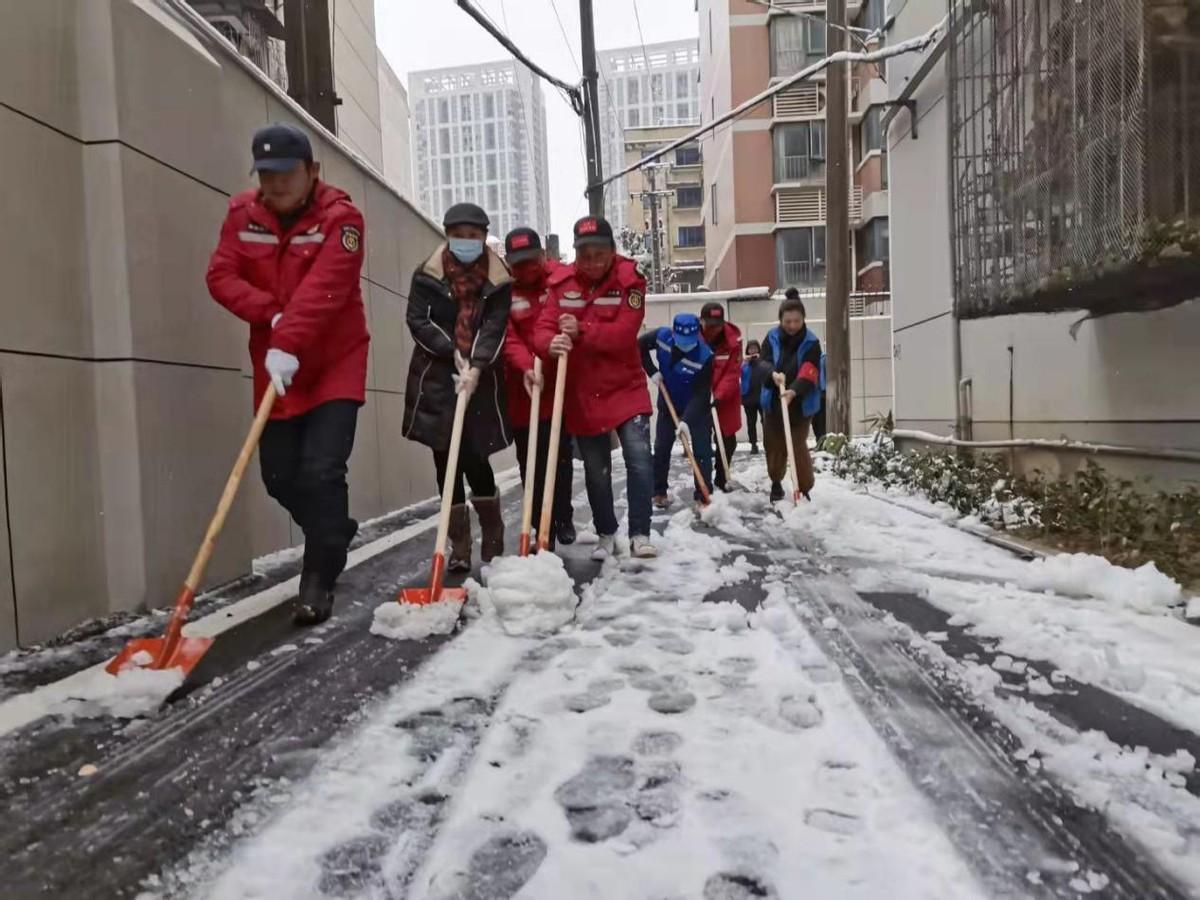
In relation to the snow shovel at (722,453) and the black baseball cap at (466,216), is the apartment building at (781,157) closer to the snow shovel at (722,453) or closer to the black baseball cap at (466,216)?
the snow shovel at (722,453)

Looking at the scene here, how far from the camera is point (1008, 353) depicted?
657cm

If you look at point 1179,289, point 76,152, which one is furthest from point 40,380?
point 1179,289

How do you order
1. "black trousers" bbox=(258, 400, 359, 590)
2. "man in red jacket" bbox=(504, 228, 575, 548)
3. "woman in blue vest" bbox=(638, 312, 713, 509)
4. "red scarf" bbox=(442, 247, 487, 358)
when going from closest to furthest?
1. "black trousers" bbox=(258, 400, 359, 590)
2. "red scarf" bbox=(442, 247, 487, 358)
3. "man in red jacket" bbox=(504, 228, 575, 548)
4. "woman in blue vest" bbox=(638, 312, 713, 509)

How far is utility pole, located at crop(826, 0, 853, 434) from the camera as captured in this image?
37.0ft

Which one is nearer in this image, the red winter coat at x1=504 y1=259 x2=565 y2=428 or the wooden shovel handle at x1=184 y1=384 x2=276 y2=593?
the wooden shovel handle at x1=184 y1=384 x2=276 y2=593

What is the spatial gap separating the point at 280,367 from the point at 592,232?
188cm

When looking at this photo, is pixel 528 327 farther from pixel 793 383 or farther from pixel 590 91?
pixel 590 91

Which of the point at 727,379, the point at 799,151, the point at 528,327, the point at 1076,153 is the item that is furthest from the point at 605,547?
the point at 799,151

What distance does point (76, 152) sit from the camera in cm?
326

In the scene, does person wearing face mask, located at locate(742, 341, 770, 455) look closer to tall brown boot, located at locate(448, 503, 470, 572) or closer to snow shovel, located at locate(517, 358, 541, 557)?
snow shovel, located at locate(517, 358, 541, 557)

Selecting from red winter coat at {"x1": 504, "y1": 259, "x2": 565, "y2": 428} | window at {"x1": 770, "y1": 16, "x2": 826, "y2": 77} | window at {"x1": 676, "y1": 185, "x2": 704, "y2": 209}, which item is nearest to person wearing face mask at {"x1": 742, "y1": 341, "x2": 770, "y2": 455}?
red winter coat at {"x1": 504, "y1": 259, "x2": 565, "y2": 428}

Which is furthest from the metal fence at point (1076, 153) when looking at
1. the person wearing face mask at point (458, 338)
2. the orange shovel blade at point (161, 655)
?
the orange shovel blade at point (161, 655)

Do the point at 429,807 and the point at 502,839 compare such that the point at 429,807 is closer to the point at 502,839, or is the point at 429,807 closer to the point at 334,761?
the point at 502,839

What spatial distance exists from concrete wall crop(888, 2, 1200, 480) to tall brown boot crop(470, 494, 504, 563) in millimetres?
3477
